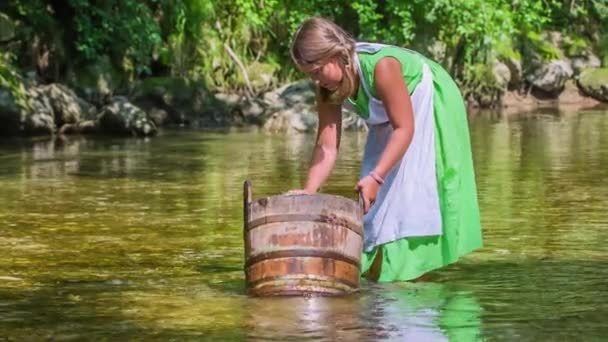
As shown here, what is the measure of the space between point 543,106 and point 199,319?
3474 cm

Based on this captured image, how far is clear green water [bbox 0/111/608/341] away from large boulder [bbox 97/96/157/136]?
846 cm

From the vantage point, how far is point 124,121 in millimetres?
25797

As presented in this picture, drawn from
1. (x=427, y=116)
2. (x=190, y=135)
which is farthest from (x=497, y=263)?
(x=190, y=135)

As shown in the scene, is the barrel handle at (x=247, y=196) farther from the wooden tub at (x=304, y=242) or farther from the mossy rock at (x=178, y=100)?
the mossy rock at (x=178, y=100)

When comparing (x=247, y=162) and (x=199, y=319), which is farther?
(x=247, y=162)

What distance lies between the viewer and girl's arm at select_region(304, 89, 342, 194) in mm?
7102

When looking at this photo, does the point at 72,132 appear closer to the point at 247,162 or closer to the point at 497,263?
the point at 247,162

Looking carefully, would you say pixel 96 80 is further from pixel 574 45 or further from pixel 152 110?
pixel 574 45

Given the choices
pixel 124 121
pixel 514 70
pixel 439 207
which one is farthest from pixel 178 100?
pixel 439 207

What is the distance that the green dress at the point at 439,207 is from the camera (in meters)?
6.96

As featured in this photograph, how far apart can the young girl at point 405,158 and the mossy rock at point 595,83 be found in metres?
36.0

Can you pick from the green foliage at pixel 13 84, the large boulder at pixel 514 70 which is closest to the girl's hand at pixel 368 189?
the green foliage at pixel 13 84

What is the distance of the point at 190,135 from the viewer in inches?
994

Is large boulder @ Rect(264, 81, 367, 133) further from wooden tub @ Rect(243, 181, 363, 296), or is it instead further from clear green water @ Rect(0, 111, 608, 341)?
wooden tub @ Rect(243, 181, 363, 296)
